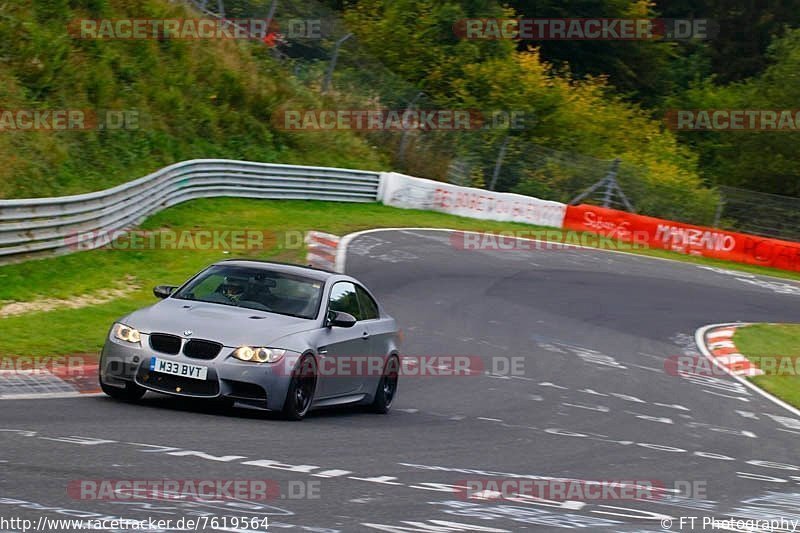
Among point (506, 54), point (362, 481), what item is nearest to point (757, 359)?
point (362, 481)

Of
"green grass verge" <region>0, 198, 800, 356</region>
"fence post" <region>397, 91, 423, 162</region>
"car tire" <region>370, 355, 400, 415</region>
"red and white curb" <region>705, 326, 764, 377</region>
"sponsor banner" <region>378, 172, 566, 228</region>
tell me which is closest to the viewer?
"car tire" <region>370, 355, 400, 415</region>

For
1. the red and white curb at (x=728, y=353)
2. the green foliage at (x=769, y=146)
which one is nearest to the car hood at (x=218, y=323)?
the red and white curb at (x=728, y=353)

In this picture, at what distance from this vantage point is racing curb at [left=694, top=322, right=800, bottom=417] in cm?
1739

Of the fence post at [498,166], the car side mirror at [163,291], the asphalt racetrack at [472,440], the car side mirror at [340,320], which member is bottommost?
the asphalt racetrack at [472,440]

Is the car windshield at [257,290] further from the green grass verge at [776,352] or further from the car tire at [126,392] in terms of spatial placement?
the green grass verge at [776,352]

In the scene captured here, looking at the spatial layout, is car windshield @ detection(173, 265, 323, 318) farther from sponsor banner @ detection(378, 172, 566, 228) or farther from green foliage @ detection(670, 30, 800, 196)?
green foliage @ detection(670, 30, 800, 196)

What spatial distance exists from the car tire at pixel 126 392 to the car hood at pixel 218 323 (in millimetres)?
476

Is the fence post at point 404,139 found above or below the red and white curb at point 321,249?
above

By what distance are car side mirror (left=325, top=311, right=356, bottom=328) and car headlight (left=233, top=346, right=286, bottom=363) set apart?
1.03 m

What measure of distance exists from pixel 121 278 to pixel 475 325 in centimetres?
544

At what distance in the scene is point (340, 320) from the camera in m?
11.0

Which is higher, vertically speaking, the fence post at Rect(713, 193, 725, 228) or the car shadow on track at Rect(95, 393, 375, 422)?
the fence post at Rect(713, 193, 725, 228)

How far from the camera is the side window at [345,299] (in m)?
11.6

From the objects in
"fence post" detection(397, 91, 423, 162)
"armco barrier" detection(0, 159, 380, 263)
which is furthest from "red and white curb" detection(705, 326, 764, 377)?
"fence post" detection(397, 91, 423, 162)
